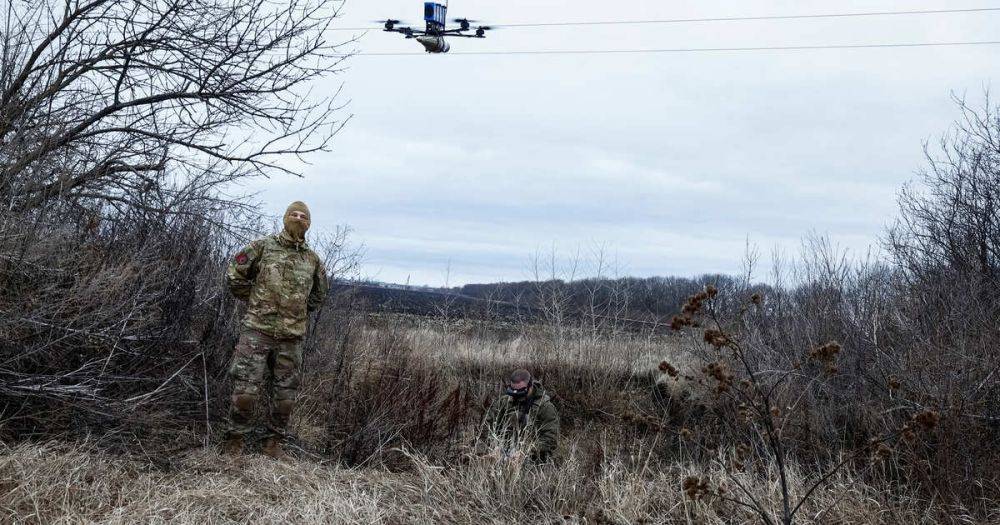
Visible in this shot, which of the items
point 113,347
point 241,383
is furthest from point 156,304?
point 241,383

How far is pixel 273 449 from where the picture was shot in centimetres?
619

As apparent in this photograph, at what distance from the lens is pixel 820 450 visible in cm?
764

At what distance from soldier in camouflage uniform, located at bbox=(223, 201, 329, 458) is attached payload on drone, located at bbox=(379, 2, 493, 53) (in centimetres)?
449

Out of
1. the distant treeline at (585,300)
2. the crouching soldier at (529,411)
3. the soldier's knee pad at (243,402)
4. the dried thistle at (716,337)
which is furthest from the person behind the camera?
the distant treeline at (585,300)

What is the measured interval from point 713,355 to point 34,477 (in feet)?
25.9

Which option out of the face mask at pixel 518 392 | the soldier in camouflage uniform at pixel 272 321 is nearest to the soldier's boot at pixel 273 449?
the soldier in camouflage uniform at pixel 272 321

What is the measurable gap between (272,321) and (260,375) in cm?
40

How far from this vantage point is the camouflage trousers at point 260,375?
6070mm

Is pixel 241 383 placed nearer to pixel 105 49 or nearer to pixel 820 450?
pixel 105 49

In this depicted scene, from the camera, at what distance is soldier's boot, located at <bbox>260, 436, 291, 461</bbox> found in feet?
20.3

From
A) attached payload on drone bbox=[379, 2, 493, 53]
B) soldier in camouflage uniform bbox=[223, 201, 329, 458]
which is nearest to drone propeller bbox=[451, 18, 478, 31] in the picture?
attached payload on drone bbox=[379, 2, 493, 53]

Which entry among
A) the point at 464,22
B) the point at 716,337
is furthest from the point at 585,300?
the point at 716,337

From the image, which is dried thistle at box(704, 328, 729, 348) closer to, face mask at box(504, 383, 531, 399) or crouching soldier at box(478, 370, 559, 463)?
crouching soldier at box(478, 370, 559, 463)

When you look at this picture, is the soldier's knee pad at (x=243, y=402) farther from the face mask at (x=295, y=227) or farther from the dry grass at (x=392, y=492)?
the face mask at (x=295, y=227)
